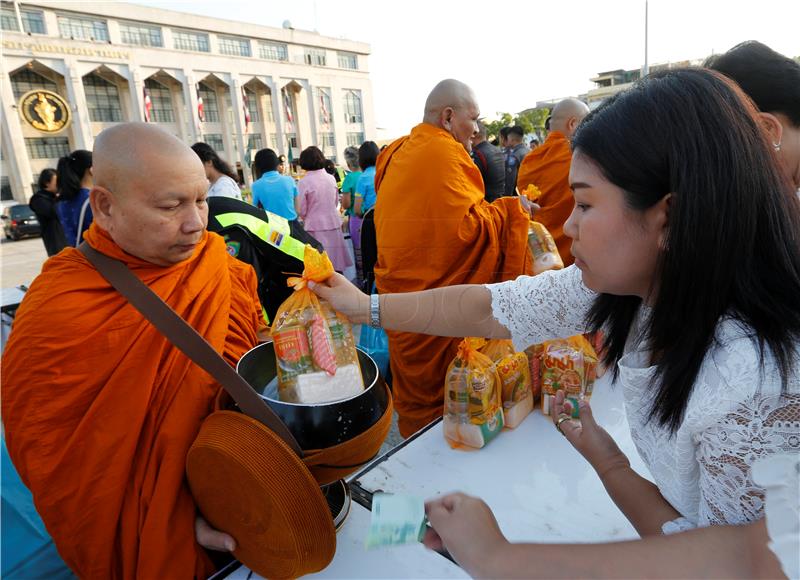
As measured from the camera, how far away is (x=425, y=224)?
2.70 meters

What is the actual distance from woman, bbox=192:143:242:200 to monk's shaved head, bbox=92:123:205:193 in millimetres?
2971

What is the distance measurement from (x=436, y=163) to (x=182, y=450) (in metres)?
2.05

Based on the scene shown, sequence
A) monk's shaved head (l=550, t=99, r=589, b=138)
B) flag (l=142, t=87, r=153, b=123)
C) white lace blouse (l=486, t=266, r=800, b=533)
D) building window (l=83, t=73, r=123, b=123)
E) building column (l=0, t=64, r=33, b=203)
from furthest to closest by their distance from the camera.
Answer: building window (l=83, t=73, r=123, b=123), flag (l=142, t=87, r=153, b=123), building column (l=0, t=64, r=33, b=203), monk's shaved head (l=550, t=99, r=589, b=138), white lace blouse (l=486, t=266, r=800, b=533)

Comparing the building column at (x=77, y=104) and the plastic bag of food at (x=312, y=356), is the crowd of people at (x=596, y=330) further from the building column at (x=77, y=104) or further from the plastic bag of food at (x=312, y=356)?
the building column at (x=77, y=104)

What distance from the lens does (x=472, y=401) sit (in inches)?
61.9

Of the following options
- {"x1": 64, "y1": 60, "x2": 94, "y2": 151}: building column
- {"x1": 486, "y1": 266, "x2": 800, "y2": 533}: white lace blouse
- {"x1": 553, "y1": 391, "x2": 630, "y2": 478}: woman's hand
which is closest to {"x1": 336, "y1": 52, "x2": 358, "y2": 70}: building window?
{"x1": 64, "y1": 60, "x2": 94, "y2": 151}: building column

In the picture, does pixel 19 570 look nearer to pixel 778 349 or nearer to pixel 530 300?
pixel 530 300

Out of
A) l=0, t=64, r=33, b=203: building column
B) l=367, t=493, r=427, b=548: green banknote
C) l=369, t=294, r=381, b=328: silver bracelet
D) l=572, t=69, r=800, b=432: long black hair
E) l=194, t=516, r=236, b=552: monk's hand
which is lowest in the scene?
l=194, t=516, r=236, b=552: monk's hand

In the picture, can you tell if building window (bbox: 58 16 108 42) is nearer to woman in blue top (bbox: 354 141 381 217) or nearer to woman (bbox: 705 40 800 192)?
woman in blue top (bbox: 354 141 381 217)

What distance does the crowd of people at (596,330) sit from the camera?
2.60 ft

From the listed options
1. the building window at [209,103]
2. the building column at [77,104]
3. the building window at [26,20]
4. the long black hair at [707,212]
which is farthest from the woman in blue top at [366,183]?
the building window at [209,103]

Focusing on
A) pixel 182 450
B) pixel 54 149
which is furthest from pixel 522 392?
pixel 54 149

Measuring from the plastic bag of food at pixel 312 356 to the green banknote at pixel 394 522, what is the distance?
328mm

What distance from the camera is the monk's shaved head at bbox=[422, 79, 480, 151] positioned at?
2.98 metres
